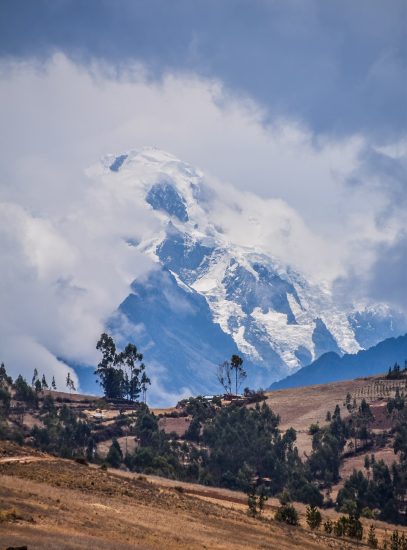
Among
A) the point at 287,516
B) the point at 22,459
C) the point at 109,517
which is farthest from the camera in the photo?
the point at 287,516

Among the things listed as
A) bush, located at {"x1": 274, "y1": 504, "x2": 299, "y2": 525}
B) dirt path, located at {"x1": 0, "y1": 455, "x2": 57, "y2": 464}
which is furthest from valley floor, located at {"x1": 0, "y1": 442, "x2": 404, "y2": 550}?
bush, located at {"x1": 274, "y1": 504, "x2": 299, "y2": 525}

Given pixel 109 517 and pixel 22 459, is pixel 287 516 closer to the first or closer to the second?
pixel 22 459

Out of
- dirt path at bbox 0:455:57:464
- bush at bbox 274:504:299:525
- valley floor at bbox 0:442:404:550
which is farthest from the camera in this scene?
bush at bbox 274:504:299:525

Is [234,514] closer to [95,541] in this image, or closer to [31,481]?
[31,481]

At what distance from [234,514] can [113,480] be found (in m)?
12.8

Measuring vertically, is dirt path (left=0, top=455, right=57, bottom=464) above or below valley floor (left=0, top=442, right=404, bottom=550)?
above

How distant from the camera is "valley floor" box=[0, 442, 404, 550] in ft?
174

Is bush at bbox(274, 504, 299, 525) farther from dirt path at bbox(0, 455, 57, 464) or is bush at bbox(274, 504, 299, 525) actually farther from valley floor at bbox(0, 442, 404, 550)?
dirt path at bbox(0, 455, 57, 464)

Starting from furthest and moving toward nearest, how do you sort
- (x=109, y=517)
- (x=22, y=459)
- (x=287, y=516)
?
(x=287, y=516) < (x=22, y=459) < (x=109, y=517)

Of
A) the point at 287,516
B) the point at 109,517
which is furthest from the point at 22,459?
the point at 287,516

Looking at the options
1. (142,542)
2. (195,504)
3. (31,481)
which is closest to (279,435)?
(195,504)

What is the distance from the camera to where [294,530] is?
7938cm

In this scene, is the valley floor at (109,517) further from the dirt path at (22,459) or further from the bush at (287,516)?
the bush at (287,516)

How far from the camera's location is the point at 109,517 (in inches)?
2461
